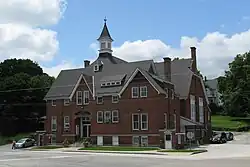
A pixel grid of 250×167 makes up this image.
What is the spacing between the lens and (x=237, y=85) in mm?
93438

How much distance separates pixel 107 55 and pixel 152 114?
21.8 meters

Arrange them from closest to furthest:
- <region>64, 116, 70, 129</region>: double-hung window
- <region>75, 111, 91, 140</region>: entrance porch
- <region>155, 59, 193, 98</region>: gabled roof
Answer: <region>155, 59, 193, 98</region>: gabled roof < <region>75, 111, 91, 140</region>: entrance porch < <region>64, 116, 70, 129</region>: double-hung window

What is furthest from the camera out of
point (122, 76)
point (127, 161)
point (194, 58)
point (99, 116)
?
point (194, 58)

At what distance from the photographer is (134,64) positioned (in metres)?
59.9

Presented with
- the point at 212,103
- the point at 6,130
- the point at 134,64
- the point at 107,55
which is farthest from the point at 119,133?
the point at 212,103

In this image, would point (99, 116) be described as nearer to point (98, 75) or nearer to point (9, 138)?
point (98, 75)

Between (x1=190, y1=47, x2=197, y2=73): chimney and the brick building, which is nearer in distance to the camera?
the brick building

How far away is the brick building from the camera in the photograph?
171 ft

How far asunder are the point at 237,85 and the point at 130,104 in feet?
153

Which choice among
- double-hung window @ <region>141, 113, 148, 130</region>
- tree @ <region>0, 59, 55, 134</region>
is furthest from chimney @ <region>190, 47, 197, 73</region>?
tree @ <region>0, 59, 55, 134</region>

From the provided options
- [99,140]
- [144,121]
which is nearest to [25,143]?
[99,140]

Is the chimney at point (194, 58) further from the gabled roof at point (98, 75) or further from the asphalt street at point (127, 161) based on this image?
the asphalt street at point (127, 161)

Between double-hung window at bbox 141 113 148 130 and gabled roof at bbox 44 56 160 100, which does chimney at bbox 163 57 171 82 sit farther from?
double-hung window at bbox 141 113 148 130

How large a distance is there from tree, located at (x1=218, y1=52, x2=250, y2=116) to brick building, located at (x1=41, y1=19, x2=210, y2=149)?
93.2 ft
